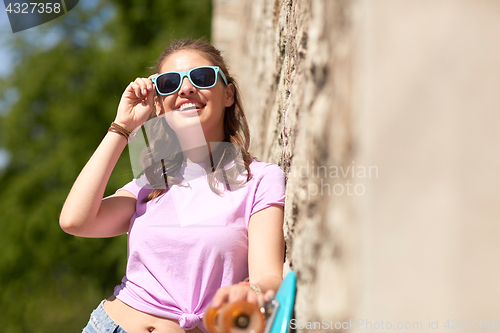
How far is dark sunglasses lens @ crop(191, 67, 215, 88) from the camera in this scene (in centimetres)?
155

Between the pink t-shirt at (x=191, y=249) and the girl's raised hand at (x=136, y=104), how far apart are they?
328mm

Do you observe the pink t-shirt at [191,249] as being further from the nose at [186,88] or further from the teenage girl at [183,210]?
the nose at [186,88]

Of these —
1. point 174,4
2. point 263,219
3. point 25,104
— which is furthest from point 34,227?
point 263,219

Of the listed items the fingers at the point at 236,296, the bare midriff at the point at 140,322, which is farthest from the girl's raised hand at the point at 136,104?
the fingers at the point at 236,296

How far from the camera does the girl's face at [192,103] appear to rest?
153cm

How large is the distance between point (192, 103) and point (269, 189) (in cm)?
45

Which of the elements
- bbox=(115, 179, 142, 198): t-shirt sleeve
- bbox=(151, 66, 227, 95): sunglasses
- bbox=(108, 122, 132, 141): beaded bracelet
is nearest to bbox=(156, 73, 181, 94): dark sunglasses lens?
bbox=(151, 66, 227, 95): sunglasses

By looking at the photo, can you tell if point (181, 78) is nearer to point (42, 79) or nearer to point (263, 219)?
point (263, 219)

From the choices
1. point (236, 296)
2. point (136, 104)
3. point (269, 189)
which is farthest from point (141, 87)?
point (236, 296)

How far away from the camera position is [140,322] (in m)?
1.32

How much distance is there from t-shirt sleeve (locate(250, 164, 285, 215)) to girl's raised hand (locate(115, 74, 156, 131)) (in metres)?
0.50

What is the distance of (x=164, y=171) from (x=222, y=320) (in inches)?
34.7

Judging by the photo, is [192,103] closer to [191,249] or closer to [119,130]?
[119,130]

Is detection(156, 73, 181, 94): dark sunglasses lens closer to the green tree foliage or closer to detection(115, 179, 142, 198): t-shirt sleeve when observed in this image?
detection(115, 179, 142, 198): t-shirt sleeve
